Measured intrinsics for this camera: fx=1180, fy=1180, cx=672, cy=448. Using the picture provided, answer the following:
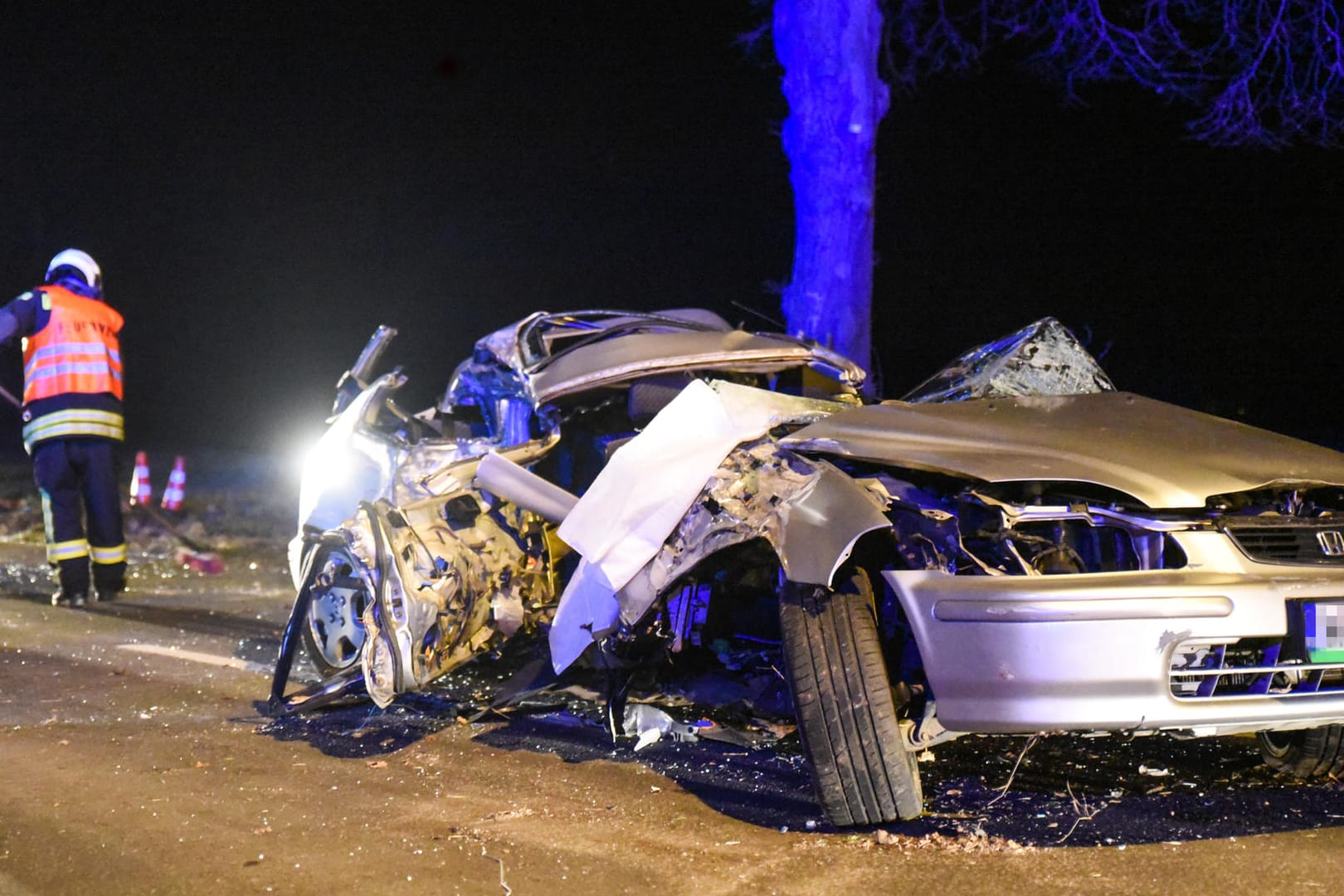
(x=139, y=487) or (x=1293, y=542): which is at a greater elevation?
(x=139, y=487)

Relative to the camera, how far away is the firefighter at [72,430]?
23.1ft

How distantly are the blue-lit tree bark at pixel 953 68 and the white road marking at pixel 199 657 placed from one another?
4029 millimetres

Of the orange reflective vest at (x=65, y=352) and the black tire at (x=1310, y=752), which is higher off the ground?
the orange reflective vest at (x=65, y=352)

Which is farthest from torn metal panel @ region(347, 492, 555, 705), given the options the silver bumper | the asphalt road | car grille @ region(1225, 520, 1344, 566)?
car grille @ region(1225, 520, 1344, 566)

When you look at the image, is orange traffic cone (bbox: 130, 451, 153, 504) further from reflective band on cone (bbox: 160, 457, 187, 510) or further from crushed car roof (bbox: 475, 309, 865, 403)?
crushed car roof (bbox: 475, 309, 865, 403)

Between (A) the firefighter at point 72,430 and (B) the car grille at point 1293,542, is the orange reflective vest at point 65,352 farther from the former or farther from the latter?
(B) the car grille at point 1293,542

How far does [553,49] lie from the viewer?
20297 mm

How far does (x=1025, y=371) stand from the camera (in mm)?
4441

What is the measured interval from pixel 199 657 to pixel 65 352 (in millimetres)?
2634

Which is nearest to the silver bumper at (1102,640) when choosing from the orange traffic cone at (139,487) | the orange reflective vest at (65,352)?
the orange reflective vest at (65,352)

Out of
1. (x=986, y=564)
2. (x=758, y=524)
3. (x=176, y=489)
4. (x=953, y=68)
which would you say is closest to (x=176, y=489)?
(x=176, y=489)

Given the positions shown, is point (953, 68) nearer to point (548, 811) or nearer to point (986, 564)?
point (986, 564)

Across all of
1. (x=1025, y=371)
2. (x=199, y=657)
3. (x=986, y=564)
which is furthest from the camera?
(x=199, y=657)

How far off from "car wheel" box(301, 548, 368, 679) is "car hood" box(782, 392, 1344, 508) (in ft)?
7.08
